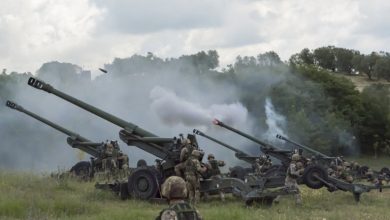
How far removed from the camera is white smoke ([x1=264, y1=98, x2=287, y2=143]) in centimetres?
3875

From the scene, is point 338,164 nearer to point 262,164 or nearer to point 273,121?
point 262,164

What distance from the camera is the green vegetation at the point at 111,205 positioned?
11.7 meters

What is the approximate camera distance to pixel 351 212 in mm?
13695

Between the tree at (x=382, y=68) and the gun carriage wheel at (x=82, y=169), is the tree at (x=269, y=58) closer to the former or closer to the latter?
the tree at (x=382, y=68)

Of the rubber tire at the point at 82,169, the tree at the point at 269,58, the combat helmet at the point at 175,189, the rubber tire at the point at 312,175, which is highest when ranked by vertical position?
the tree at the point at 269,58

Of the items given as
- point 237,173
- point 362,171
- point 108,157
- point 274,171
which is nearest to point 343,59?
point 362,171

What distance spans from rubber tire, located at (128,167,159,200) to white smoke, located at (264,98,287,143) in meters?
23.0

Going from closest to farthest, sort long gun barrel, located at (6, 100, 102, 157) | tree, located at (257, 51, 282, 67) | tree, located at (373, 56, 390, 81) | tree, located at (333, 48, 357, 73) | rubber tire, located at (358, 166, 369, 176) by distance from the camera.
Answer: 1. long gun barrel, located at (6, 100, 102, 157)
2. rubber tire, located at (358, 166, 369, 176)
3. tree, located at (257, 51, 282, 67)
4. tree, located at (373, 56, 390, 81)
5. tree, located at (333, 48, 357, 73)

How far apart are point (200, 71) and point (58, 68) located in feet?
28.5

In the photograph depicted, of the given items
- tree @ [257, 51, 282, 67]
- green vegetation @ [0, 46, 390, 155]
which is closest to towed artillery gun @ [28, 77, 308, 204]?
green vegetation @ [0, 46, 390, 155]

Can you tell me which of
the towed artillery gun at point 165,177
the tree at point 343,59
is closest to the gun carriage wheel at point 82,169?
the towed artillery gun at point 165,177

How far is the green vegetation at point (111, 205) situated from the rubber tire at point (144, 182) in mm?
372

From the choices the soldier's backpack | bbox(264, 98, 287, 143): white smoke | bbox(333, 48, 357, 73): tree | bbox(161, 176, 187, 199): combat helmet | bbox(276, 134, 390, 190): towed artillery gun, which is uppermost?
bbox(333, 48, 357, 73): tree

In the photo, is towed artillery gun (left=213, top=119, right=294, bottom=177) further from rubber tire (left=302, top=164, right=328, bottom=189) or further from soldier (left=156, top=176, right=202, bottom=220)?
soldier (left=156, top=176, right=202, bottom=220)
